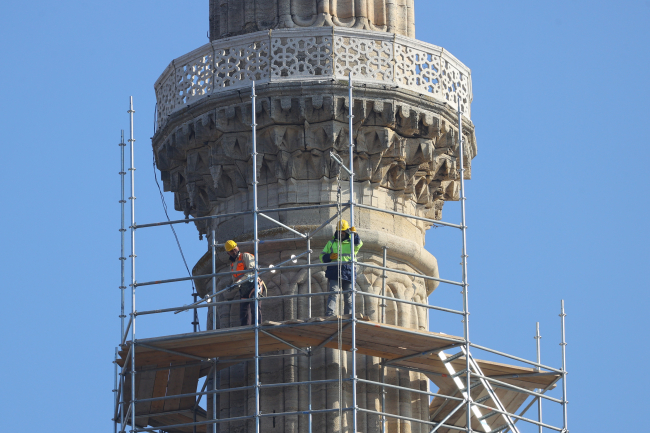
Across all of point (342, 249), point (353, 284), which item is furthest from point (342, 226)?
point (353, 284)

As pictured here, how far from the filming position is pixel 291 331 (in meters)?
39.5

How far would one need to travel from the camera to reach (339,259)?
3984 cm

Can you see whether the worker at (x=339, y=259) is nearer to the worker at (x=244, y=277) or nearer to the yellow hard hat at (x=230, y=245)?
the worker at (x=244, y=277)

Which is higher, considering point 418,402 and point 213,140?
point 213,140

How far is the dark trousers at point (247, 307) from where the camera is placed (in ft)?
133

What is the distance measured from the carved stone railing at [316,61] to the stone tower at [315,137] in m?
0.02

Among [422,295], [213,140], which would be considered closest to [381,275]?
[422,295]

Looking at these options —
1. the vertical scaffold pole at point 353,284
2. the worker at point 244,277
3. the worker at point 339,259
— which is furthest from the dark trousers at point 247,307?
the vertical scaffold pole at point 353,284

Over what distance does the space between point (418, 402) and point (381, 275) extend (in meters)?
2.47

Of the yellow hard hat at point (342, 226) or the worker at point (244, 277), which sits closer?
the yellow hard hat at point (342, 226)

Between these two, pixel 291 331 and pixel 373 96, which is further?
pixel 373 96

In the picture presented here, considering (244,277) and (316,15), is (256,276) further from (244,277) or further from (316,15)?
(316,15)

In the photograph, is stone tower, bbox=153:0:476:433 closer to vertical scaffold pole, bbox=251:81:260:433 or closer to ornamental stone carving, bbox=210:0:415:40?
ornamental stone carving, bbox=210:0:415:40

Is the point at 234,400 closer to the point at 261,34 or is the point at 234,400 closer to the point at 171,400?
the point at 171,400
